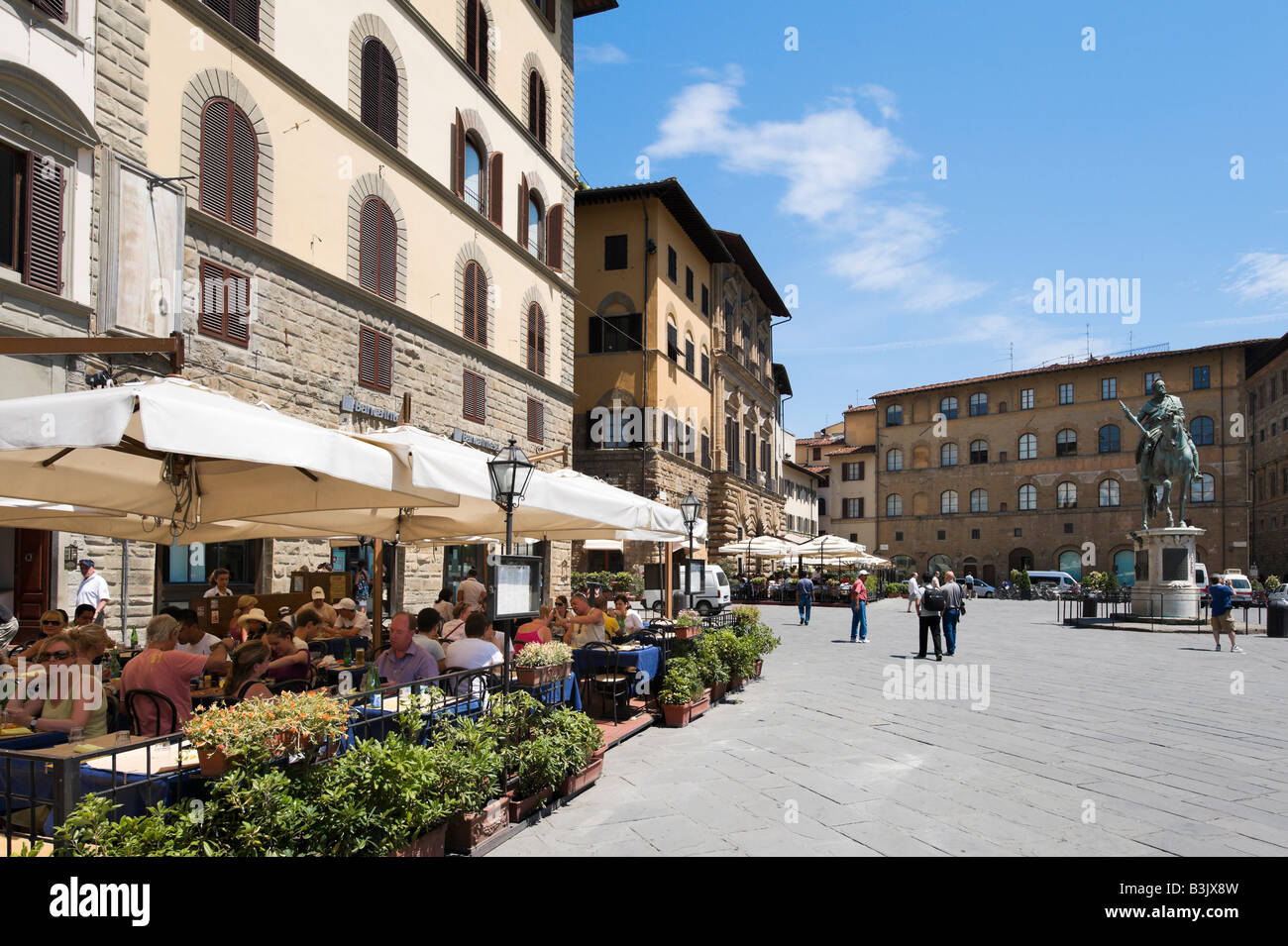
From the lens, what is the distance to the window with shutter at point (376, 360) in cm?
1583

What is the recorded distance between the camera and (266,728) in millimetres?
3695

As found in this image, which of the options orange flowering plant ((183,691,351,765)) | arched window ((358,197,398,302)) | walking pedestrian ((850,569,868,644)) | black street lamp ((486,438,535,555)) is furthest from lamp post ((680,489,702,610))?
orange flowering plant ((183,691,351,765))

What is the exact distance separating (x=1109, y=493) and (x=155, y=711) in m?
59.6

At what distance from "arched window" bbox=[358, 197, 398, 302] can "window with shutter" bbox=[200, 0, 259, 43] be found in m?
3.32

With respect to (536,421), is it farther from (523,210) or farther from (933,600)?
(933,600)

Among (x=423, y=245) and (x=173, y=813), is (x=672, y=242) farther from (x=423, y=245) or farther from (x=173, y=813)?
(x=173, y=813)

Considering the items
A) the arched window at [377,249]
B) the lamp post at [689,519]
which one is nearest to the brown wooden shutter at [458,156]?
the arched window at [377,249]

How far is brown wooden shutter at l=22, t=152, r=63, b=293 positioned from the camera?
392 inches

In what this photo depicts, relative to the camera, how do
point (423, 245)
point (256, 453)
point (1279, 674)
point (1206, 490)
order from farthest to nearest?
point (1206, 490) → point (423, 245) → point (1279, 674) → point (256, 453)

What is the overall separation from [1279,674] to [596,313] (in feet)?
81.3

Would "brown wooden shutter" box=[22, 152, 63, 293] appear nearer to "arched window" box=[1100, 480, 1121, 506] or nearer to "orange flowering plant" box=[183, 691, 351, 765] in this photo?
"orange flowering plant" box=[183, 691, 351, 765]

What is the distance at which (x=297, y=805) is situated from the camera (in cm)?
364

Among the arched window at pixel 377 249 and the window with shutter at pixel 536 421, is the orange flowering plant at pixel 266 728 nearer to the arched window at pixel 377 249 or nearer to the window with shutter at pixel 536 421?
the arched window at pixel 377 249
